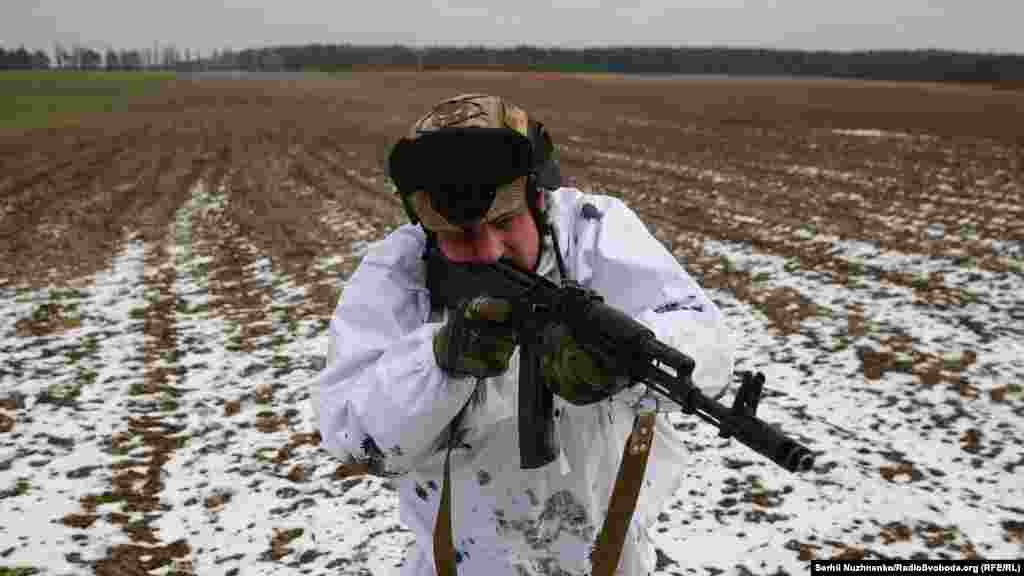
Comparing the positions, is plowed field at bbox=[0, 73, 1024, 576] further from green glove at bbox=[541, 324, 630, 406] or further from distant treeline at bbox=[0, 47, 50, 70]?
distant treeline at bbox=[0, 47, 50, 70]

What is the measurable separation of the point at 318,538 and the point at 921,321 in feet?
21.2

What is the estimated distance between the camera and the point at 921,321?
24.4ft

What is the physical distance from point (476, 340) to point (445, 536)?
701 mm

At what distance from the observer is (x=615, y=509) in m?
2.11

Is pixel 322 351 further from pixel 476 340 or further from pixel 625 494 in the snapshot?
pixel 476 340

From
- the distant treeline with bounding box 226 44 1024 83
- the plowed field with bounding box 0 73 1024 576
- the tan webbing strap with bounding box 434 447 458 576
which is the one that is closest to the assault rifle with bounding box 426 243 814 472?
the tan webbing strap with bounding box 434 447 458 576

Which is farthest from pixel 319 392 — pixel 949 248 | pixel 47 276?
pixel 949 248

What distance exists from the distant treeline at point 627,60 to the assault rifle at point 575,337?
103 m

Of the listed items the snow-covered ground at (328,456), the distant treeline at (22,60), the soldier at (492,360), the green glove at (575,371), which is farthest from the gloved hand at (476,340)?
the distant treeline at (22,60)

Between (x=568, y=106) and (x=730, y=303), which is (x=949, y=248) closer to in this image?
(x=730, y=303)

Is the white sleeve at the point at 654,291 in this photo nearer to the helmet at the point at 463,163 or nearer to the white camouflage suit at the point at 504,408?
the white camouflage suit at the point at 504,408

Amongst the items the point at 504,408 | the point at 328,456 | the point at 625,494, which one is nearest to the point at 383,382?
the point at 504,408

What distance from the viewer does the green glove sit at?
181cm

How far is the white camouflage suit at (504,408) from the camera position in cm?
190
